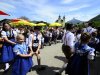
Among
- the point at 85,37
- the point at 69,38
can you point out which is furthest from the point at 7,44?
the point at 85,37

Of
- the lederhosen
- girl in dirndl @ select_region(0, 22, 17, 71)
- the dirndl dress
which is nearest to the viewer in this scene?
the dirndl dress

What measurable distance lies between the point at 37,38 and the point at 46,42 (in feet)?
39.1

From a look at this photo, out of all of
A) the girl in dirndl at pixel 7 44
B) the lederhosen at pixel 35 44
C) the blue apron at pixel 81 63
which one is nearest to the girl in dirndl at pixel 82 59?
the blue apron at pixel 81 63

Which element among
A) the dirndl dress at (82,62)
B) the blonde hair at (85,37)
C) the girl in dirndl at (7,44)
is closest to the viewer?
the blonde hair at (85,37)

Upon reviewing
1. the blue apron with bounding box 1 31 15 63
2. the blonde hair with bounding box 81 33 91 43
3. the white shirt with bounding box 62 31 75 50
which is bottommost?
the blue apron with bounding box 1 31 15 63

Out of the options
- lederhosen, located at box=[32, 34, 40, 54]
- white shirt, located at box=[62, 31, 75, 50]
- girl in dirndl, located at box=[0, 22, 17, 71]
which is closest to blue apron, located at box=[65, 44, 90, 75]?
white shirt, located at box=[62, 31, 75, 50]

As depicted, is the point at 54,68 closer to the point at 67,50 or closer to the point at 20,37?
the point at 67,50

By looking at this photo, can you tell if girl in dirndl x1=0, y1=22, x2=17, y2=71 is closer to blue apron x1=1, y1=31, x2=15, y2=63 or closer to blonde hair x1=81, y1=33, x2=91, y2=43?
blue apron x1=1, y1=31, x2=15, y2=63

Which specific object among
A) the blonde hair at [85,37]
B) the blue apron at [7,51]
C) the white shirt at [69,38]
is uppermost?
the blonde hair at [85,37]

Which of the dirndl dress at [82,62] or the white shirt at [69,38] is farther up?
the white shirt at [69,38]

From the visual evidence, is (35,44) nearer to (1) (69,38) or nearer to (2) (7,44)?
(2) (7,44)

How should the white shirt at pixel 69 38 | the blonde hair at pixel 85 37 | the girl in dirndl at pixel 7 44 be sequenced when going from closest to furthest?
the blonde hair at pixel 85 37 → the white shirt at pixel 69 38 → the girl in dirndl at pixel 7 44

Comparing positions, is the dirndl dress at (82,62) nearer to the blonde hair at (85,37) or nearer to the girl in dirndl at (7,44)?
the blonde hair at (85,37)

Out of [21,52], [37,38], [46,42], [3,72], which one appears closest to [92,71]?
[37,38]
